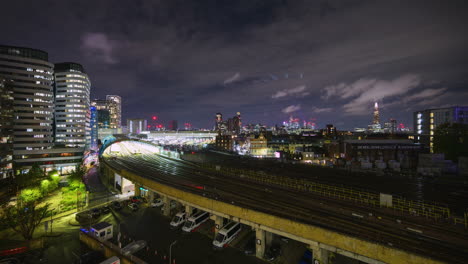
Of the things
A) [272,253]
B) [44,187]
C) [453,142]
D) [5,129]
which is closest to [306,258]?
[272,253]

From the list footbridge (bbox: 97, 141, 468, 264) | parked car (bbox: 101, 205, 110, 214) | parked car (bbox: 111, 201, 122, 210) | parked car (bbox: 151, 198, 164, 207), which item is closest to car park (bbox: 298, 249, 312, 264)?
footbridge (bbox: 97, 141, 468, 264)

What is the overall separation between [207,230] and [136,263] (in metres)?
11.0

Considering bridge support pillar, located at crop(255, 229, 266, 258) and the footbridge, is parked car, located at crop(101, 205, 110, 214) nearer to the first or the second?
the footbridge

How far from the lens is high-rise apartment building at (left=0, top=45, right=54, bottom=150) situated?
73.3 m

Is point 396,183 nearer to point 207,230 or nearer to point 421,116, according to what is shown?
point 207,230

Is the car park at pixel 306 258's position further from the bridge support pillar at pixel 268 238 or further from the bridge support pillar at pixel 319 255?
the bridge support pillar at pixel 268 238

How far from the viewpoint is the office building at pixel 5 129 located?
5853 cm

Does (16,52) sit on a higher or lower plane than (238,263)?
higher

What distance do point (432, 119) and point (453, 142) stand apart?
190ft

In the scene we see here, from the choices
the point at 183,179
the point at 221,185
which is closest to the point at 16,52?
the point at 183,179

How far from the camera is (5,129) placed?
198 feet

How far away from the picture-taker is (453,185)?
121 feet

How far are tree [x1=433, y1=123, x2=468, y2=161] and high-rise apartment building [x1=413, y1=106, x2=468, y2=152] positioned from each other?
21.0m

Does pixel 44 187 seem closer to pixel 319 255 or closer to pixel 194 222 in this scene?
pixel 194 222
